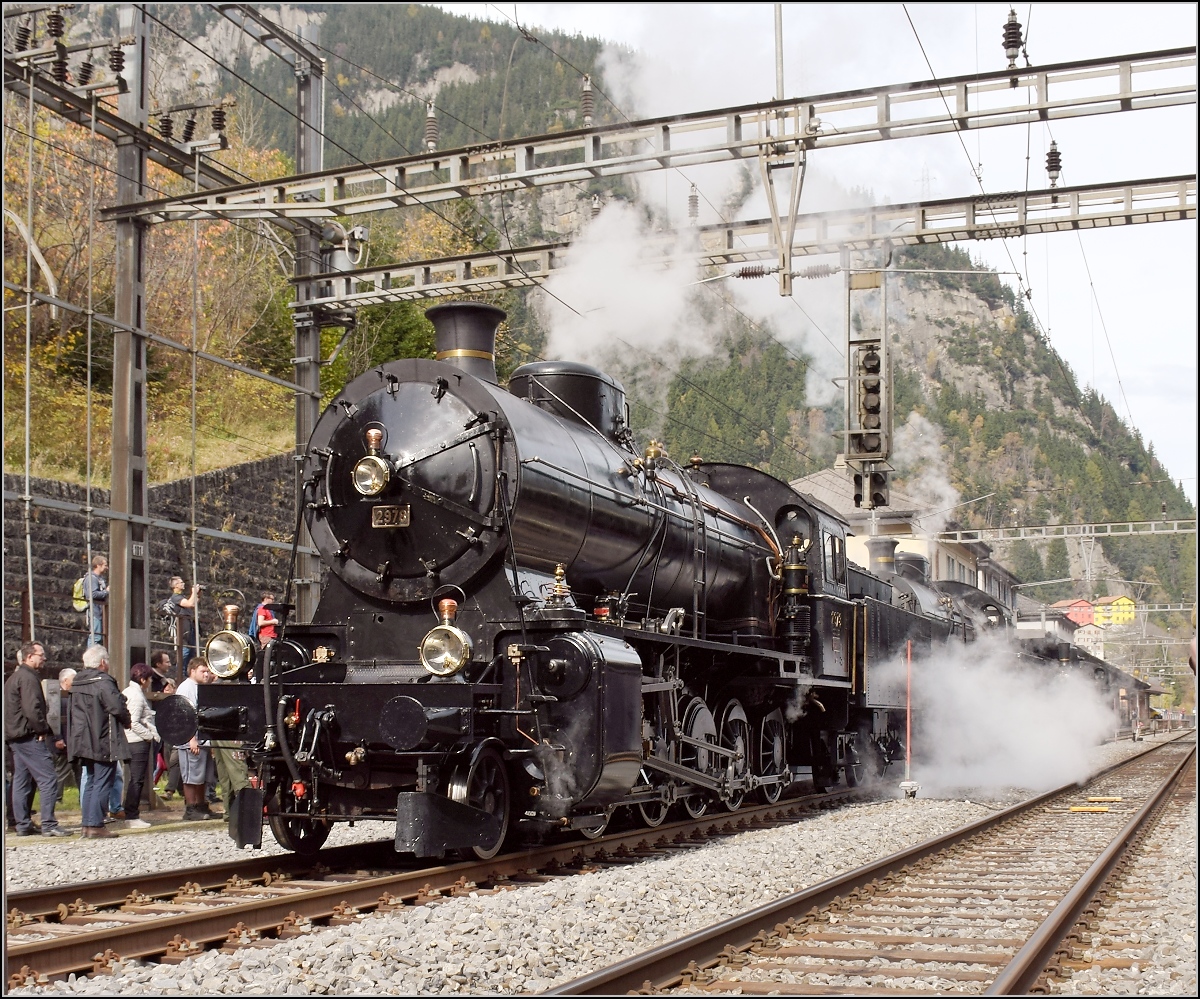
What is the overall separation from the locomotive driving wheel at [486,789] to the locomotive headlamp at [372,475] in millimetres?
1837

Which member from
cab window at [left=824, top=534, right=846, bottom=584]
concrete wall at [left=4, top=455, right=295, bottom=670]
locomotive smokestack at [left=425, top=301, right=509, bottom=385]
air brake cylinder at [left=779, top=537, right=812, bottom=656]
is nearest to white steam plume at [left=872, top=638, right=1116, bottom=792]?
cab window at [left=824, top=534, right=846, bottom=584]

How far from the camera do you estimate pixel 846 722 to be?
14.2 meters

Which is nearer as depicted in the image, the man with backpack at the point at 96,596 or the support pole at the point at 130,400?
the man with backpack at the point at 96,596

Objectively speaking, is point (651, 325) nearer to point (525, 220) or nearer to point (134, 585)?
point (134, 585)

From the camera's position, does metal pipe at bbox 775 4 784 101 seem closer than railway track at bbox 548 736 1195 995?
No

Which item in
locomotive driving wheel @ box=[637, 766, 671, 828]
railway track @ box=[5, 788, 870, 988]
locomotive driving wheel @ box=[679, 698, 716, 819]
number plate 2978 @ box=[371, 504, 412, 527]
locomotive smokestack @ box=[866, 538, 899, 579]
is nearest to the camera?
railway track @ box=[5, 788, 870, 988]

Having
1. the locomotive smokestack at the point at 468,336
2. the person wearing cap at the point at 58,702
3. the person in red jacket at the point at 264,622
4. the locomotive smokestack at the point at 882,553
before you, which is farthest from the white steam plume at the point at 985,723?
the person wearing cap at the point at 58,702

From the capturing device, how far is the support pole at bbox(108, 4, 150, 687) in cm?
1251

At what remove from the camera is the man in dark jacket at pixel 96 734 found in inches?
394

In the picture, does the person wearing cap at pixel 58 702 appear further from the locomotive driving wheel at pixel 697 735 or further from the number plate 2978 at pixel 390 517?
the locomotive driving wheel at pixel 697 735

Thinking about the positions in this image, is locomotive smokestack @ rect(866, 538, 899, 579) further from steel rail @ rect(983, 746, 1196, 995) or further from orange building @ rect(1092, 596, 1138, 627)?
orange building @ rect(1092, 596, 1138, 627)

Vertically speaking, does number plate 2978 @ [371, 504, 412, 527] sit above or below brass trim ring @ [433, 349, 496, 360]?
below

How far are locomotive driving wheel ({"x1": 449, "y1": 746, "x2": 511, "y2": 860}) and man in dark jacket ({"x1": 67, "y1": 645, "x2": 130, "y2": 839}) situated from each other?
12.6 ft

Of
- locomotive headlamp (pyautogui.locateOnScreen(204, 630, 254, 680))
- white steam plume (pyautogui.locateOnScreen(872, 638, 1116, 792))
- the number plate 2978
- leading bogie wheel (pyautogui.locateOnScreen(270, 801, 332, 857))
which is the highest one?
the number plate 2978
